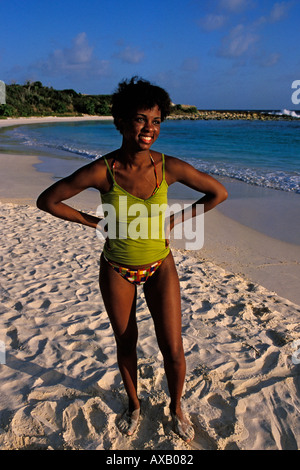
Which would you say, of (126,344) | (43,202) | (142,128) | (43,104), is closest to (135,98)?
(142,128)

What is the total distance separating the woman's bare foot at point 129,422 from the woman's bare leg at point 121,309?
0.28 meters

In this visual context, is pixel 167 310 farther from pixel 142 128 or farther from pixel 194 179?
pixel 142 128

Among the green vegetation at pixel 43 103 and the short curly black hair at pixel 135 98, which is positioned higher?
the green vegetation at pixel 43 103

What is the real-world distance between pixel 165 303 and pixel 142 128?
0.96 meters

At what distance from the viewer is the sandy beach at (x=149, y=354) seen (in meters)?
2.39

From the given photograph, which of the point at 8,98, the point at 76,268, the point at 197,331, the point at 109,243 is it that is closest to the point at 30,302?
the point at 76,268

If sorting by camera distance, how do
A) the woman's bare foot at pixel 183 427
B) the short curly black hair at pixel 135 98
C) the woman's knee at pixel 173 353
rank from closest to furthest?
the short curly black hair at pixel 135 98, the woman's knee at pixel 173 353, the woman's bare foot at pixel 183 427

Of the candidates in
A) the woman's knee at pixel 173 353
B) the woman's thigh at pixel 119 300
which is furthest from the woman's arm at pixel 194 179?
the woman's knee at pixel 173 353

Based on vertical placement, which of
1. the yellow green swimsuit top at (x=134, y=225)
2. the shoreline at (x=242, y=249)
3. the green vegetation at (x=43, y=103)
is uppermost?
the green vegetation at (x=43, y=103)

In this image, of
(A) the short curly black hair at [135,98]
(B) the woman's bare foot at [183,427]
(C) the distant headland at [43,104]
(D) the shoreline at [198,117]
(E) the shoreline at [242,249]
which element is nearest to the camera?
(A) the short curly black hair at [135,98]

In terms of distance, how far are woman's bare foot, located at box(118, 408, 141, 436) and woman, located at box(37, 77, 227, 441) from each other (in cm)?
36

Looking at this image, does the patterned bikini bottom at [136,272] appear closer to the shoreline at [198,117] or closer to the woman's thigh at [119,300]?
the woman's thigh at [119,300]

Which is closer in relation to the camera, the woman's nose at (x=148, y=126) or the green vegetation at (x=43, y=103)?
the woman's nose at (x=148, y=126)

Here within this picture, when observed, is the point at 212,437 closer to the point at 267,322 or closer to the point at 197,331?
the point at 197,331
